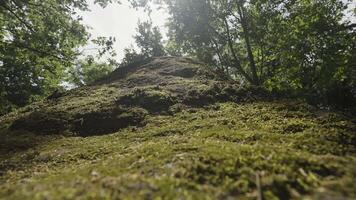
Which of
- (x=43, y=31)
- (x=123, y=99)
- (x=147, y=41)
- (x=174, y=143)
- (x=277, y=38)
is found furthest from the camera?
(x=147, y=41)

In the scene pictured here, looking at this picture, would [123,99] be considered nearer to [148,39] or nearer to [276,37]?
[276,37]

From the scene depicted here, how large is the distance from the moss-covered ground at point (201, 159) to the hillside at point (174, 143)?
19 millimetres

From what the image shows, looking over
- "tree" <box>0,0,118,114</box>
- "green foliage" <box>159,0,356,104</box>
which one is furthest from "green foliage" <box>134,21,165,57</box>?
"tree" <box>0,0,118,114</box>

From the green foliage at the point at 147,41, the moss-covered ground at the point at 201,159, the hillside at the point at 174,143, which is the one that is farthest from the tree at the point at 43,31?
the green foliage at the point at 147,41

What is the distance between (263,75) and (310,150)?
22.3 m

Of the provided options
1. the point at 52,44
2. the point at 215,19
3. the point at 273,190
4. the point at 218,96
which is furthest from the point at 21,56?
the point at 273,190

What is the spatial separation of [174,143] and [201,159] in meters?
1.84

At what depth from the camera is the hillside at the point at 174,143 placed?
464cm

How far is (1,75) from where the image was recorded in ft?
109

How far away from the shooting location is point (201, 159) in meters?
5.73

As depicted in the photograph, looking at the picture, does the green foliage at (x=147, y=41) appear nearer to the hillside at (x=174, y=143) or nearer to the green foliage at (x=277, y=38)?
the green foliage at (x=277, y=38)

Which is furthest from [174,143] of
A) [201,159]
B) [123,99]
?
[123,99]

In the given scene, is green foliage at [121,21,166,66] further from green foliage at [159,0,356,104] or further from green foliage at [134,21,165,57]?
green foliage at [159,0,356,104]

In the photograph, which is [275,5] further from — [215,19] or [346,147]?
[346,147]
